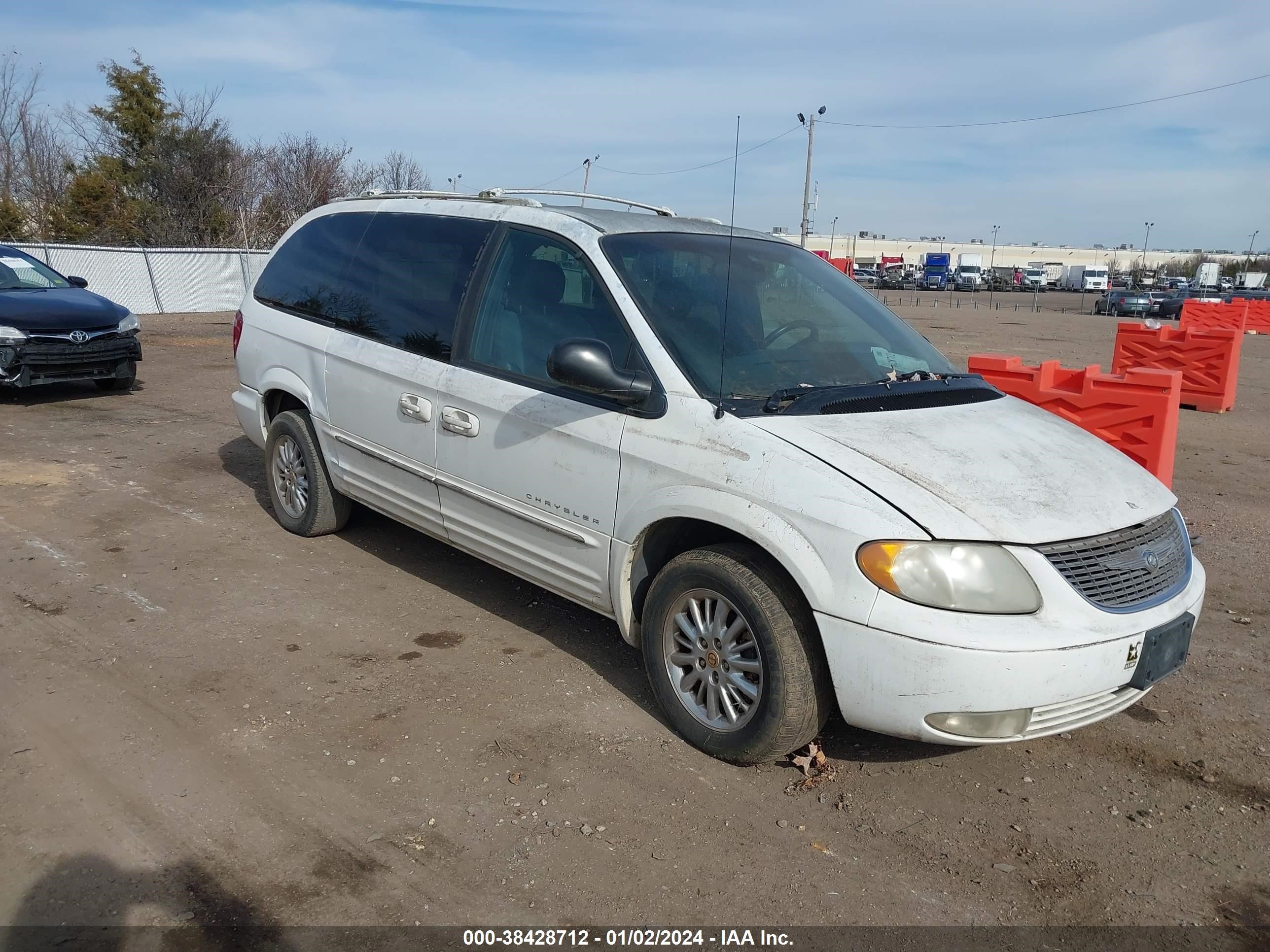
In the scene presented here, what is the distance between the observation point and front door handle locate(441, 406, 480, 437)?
4.37m

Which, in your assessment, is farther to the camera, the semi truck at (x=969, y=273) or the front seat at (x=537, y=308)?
the semi truck at (x=969, y=273)

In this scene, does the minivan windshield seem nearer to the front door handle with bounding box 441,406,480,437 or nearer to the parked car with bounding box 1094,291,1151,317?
the front door handle with bounding box 441,406,480,437

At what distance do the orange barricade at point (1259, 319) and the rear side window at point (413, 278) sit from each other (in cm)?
3199

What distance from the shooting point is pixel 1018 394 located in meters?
8.77

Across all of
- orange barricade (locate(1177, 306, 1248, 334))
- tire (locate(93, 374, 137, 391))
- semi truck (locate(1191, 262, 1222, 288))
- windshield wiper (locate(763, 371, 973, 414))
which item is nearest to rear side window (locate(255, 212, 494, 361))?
windshield wiper (locate(763, 371, 973, 414))

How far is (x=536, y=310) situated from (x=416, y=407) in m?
0.80

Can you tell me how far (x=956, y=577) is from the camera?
3.05 m

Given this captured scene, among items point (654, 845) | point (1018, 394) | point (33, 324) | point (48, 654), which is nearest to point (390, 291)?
point (48, 654)

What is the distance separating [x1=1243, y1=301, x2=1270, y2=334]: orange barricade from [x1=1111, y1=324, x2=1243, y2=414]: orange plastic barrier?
2003 cm

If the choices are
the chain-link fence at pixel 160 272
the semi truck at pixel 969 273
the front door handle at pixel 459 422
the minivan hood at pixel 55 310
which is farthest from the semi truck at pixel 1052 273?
the front door handle at pixel 459 422

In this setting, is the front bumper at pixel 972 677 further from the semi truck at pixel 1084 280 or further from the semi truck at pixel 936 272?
the semi truck at pixel 1084 280

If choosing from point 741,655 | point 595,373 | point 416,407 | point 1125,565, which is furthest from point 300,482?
point 1125,565

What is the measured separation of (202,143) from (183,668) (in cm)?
3156

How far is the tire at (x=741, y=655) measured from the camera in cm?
332
